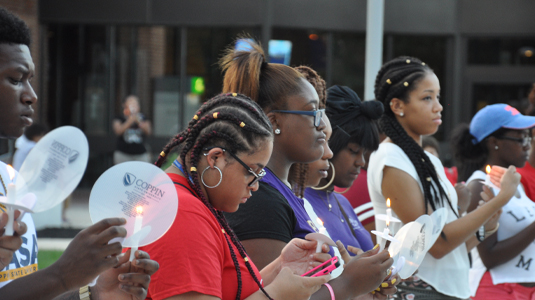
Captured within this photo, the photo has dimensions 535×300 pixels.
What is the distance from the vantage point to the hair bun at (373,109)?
3.42 meters

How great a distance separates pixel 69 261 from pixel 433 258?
2.37 meters

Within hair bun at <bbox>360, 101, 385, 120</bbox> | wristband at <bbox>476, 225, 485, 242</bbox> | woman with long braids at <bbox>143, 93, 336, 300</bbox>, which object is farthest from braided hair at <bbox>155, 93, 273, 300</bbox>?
wristband at <bbox>476, 225, 485, 242</bbox>

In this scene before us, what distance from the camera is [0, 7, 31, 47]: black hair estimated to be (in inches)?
77.0

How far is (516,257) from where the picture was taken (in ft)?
12.4

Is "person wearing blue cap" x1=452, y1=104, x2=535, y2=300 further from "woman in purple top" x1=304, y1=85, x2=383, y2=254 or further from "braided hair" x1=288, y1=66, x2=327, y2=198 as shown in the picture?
A: "braided hair" x1=288, y1=66, x2=327, y2=198

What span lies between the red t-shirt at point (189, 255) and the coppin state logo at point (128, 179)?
273 mm

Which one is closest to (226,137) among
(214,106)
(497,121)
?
(214,106)

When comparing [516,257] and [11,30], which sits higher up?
[11,30]

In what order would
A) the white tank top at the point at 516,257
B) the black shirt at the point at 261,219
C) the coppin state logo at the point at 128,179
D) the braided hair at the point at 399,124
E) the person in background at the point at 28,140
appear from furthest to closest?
the person in background at the point at 28,140 → the white tank top at the point at 516,257 → the braided hair at the point at 399,124 → the black shirt at the point at 261,219 → the coppin state logo at the point at 128,179

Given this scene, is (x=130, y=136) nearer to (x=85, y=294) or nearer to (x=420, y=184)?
(x=420, y=184)

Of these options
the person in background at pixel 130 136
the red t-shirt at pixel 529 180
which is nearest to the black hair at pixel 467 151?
the red t-shirt at pixel 529 180

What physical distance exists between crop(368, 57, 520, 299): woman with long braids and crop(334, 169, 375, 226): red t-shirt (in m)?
0.51

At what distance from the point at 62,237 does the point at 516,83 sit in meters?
10.1

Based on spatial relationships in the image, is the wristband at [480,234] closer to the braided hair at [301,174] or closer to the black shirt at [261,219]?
the braided hair at [301,174]
